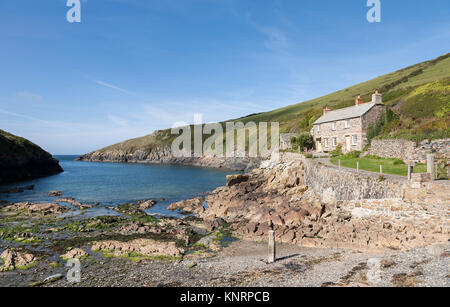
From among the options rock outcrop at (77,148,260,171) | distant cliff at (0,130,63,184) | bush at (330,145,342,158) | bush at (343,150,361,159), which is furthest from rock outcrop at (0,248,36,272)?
rock outcrop at (77,148,260,171)

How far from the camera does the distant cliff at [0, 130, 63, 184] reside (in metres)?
66.9

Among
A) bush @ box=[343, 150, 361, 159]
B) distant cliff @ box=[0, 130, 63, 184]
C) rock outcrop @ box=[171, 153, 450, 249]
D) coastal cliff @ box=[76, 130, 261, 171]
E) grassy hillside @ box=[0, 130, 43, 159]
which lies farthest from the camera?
coastal cliff @ box=[76, 130, 261, 171]

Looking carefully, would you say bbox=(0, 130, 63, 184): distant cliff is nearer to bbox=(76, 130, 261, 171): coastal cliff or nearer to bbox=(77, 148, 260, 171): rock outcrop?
bbox=(77, 148, 260, 171): rock outcrop

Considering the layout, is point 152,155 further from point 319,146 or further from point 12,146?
point 319,146

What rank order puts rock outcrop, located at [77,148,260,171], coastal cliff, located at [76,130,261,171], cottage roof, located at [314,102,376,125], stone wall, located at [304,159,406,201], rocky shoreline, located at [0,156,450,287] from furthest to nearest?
coastal cliff, located at [76,130,261,171]
rock outcrop, located at [77,148,260,171]
cottage roof, located at [314,102,376,125]
stone wall, located at [304,159,406,201]
rocky shoreline, located at [0,156,450,287]

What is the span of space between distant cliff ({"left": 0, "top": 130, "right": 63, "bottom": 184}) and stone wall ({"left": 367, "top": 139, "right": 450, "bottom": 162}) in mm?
75414

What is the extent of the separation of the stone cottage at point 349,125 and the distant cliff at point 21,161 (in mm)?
70269

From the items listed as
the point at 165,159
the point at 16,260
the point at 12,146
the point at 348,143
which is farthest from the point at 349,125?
the point at 165,159

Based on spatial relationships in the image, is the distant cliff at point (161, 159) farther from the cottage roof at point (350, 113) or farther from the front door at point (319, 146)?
the cottage roof at point (350, 113)

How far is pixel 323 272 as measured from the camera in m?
13.3

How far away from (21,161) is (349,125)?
81503 millimetres
